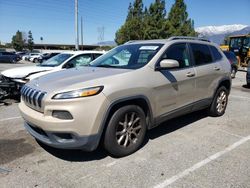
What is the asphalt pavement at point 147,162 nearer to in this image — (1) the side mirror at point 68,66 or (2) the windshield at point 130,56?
(2) the windshield at point 130,56

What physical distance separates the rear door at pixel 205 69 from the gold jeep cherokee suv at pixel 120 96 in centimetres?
2

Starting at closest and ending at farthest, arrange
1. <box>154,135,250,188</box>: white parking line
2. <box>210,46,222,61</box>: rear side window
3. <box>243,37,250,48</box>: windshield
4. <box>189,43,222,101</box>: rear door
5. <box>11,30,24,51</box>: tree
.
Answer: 1. <box>154,135,250,188</box>: white parking line
2. <box>189,43,222,101</box>: rear door
3. <box>210,46,222,61</box>: rear side window
4. <box>243,37,250,48</box>: windshield
5. <box>11,30,24,51</box>: tree

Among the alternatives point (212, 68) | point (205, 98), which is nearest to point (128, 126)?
point (205, 98)

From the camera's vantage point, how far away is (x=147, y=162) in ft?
12.0

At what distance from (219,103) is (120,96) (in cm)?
335

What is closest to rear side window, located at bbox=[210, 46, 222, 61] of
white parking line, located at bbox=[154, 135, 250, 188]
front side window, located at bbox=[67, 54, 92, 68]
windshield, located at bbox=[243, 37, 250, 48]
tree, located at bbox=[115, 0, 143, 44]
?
white parking line, located at bbox=[154, 135, 250, 188]

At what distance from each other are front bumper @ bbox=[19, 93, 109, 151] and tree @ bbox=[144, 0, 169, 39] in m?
29.9

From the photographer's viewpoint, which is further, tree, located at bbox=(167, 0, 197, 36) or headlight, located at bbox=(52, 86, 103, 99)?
tree, located at bbox=(167, 0, 197, 36)

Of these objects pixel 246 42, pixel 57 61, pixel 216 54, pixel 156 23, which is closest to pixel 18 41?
pixel 156 23

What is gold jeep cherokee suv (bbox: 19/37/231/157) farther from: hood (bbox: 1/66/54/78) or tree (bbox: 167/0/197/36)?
tree (bbox: 167/0/197/36)

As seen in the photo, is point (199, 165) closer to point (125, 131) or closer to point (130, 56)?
point (125, 131)

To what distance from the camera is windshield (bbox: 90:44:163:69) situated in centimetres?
424

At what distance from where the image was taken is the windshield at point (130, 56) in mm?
4238

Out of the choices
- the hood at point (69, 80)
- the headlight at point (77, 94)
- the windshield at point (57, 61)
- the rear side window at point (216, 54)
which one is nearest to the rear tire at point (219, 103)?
the rear side window at point (216, 54)
